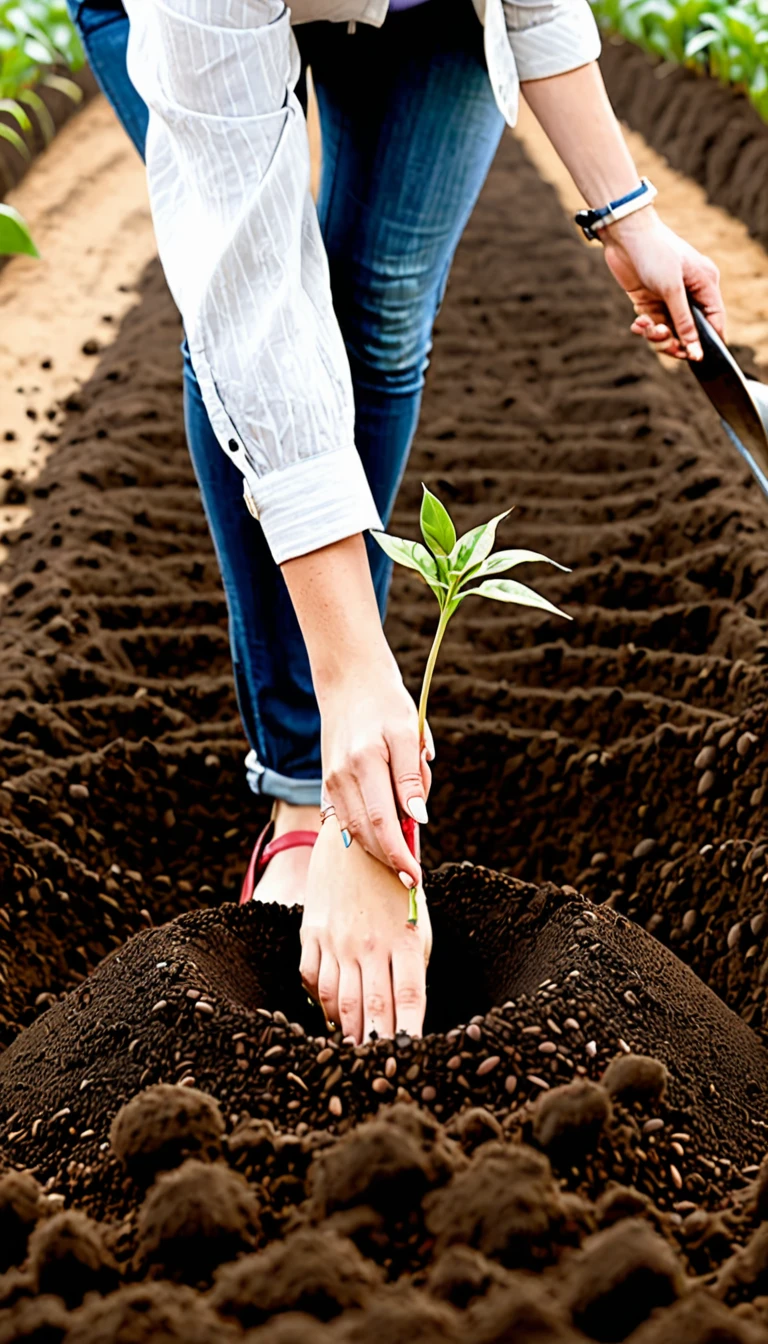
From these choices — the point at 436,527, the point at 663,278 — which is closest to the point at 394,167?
the point at 663,278

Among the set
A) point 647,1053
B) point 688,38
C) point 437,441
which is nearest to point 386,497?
point 647,1053

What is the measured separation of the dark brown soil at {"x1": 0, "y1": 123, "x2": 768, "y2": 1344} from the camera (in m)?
0.77

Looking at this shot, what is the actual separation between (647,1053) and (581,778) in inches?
24.6

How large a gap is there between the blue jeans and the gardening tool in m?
0.30

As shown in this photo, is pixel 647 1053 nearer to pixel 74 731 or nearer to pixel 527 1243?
pixel 527 1243

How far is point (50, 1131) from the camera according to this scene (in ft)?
3.53

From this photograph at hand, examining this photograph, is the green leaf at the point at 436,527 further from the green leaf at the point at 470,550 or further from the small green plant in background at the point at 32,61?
the small green plant in background at the point at 32,61

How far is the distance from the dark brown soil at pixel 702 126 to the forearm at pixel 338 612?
10.5 feet

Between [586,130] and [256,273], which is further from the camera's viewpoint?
[586,130]

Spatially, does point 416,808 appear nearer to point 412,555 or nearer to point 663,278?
point 412,555

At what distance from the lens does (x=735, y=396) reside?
1.41m

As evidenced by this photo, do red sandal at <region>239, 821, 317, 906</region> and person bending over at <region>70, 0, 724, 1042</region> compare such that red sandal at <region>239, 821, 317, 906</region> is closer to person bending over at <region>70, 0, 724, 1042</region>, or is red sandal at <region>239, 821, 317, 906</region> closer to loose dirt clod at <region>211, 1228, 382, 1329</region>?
person bending over at <region>70, 0, 724, 1042</region>

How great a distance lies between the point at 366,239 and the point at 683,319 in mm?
333

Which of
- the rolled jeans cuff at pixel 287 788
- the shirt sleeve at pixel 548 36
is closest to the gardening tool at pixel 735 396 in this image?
the shirt sleeve at pixel 548 36
